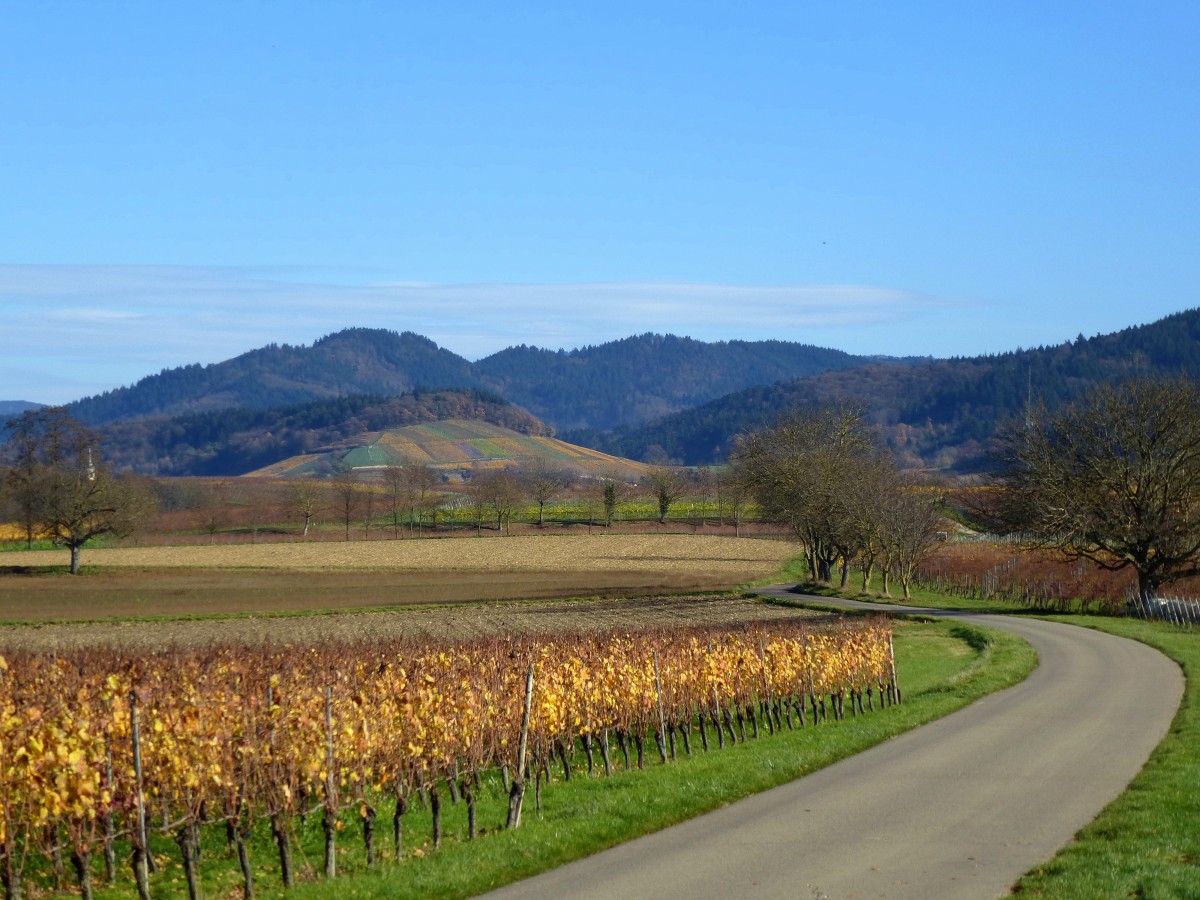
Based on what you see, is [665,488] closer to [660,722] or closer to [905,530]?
[905,530]

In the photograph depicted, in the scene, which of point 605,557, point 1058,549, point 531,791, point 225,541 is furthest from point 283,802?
point 225,541

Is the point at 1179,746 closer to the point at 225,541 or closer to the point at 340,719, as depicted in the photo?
the point at 340,719

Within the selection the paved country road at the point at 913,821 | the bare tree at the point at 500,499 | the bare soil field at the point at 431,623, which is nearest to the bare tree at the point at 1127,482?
the bare soil field at the point at 431,623

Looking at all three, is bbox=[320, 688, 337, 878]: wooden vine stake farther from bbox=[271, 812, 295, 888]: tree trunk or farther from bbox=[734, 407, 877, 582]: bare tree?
bbox=[734, 407, 877, 582]: bare tree

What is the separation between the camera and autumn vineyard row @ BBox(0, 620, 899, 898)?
11875 millimetres

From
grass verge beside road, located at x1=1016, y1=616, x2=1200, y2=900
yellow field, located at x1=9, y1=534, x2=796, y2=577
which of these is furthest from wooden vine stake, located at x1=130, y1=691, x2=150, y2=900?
yellow field, located at x1=9, y1=534, x2=796, y2=577

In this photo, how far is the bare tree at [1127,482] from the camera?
55781 mm

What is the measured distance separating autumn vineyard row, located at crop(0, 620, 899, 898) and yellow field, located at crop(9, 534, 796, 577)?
63873 mm

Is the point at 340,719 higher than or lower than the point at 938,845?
higher

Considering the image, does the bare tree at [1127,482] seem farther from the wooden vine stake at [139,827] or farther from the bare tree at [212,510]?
the bare tree at [212,510]

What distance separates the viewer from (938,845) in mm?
13055

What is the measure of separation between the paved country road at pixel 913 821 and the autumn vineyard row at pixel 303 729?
9.17 feet

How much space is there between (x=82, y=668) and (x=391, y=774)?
6661mm

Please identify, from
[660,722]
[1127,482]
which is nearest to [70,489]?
[1127,482]
